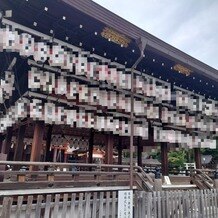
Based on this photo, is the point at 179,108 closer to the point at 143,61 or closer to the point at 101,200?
the point at 143,61

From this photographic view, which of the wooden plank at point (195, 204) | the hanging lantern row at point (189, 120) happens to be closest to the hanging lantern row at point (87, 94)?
the hanging lantern row at point (189, 120)

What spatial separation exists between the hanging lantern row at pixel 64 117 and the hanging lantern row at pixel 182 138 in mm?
1409

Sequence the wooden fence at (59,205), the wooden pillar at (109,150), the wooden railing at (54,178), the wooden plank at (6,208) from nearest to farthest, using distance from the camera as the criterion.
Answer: the wooden plank at (6,208)
the wooden fence at (59,205)
the wooden railing at (54,178)
the wooden pillar at (109,150)

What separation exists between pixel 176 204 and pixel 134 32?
18.3 feet

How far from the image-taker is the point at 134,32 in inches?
342

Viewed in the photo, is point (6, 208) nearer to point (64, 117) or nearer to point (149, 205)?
point (149, 205)

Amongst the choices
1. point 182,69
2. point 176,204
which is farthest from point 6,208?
point 182,69

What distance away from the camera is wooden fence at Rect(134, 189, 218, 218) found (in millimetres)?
6891

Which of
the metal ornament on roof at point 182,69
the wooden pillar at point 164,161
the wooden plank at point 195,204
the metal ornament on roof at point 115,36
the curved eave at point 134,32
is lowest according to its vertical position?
the wooden plank at point 195,204

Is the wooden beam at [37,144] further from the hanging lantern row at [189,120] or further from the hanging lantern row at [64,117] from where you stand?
the hanging lantern row at [189,120]

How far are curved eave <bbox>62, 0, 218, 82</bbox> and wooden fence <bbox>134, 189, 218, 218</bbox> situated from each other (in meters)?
5.05

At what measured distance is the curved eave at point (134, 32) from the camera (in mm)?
7453

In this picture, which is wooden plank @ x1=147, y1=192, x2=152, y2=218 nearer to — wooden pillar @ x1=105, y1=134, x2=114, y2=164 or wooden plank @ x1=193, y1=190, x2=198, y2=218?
wooden plank @ x1=193, y1=190, x2=198, y2=218

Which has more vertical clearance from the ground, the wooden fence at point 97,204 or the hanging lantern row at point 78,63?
the hanging lantern row at point 78,63
